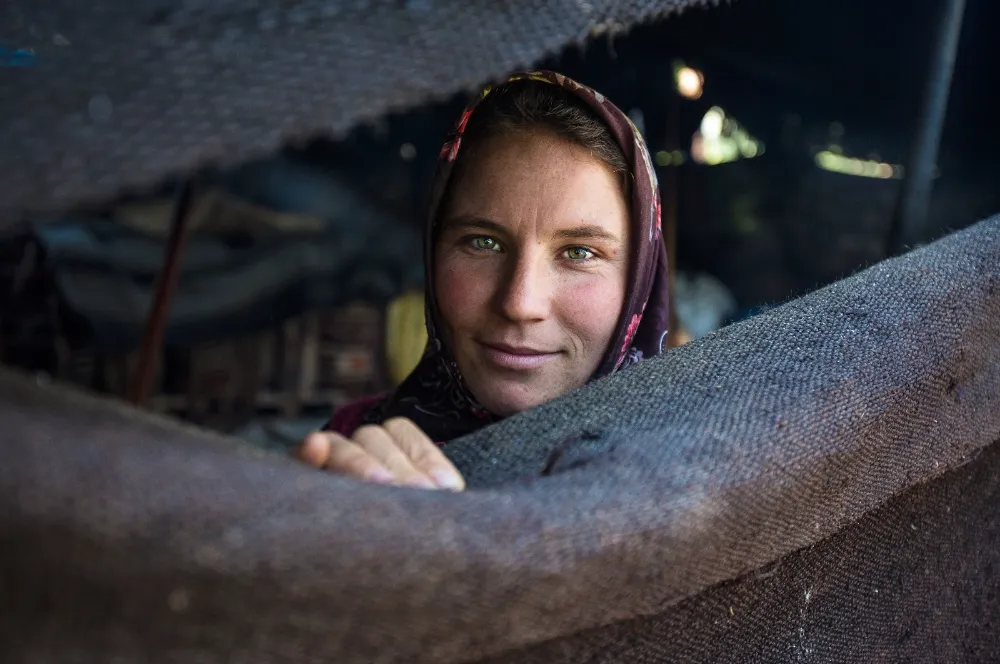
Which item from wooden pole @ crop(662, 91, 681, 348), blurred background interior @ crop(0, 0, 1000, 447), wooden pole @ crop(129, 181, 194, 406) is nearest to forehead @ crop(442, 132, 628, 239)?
blurred background interior @ crop(0, 0, 1000, 447)

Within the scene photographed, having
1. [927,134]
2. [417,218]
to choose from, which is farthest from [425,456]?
[417,218]

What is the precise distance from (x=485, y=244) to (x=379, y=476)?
0.83 m

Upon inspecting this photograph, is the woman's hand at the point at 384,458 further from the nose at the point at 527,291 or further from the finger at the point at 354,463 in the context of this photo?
the nose at the point at 527,291

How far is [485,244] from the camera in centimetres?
142

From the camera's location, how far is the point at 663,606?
672 millimetres

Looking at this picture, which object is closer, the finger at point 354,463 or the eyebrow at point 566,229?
the finger at point 354,463

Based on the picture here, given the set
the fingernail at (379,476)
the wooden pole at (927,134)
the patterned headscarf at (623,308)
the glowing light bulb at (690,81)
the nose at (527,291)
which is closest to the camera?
the fingernail at (379,476)

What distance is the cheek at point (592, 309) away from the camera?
1354 millimetres

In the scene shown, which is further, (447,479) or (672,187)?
(672,187)

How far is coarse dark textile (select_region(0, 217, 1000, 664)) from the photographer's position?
46 centimetres

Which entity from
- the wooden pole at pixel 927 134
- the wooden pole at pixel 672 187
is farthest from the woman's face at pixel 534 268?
the wooden pole at pixel 672 187

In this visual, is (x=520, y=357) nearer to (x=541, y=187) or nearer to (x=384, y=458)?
(x=541, y=187)

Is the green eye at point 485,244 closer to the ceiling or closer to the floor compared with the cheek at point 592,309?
closer to the ceiling

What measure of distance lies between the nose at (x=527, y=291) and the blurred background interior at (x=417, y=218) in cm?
167
